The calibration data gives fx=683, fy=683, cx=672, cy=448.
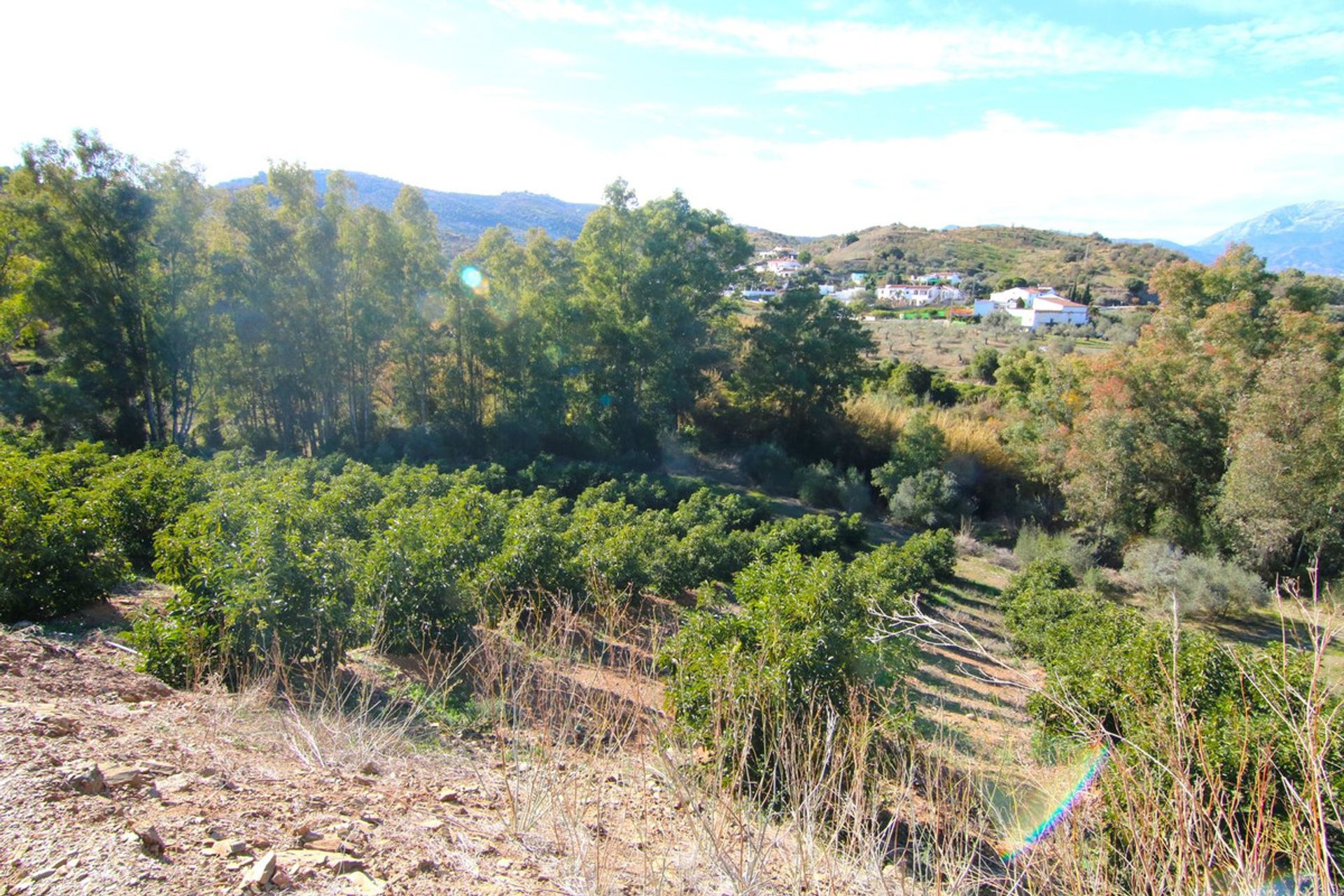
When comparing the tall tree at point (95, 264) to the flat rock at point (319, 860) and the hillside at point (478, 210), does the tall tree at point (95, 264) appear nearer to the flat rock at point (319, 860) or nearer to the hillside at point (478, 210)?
the flat rock at point (319, 860)

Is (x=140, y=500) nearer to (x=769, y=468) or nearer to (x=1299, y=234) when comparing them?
(x=769, y=468)

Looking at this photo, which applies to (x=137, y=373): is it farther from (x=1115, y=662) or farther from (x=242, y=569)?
(x=1115, y=662)

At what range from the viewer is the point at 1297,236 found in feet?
313

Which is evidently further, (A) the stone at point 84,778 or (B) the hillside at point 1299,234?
(B) the hillside at point 1299,234

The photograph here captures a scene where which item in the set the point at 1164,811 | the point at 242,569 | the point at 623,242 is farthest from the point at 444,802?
the point at 623,242

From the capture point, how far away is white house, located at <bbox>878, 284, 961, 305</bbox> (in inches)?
2518

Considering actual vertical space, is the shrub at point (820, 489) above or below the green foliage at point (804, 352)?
below

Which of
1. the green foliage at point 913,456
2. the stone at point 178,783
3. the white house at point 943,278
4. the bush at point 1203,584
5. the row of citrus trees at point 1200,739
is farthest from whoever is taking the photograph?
the white house at point 943,278

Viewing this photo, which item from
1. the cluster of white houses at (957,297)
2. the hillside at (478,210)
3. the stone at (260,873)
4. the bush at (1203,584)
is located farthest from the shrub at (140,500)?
the hillside at (478,210)

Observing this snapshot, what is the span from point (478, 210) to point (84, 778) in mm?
78498

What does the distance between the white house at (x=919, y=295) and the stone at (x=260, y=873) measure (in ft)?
217

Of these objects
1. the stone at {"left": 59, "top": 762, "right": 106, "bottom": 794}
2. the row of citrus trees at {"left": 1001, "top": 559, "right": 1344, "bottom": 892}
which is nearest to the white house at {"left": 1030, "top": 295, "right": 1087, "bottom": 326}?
the row of citrus trees at {"left": 1001, "top": 559, "right": 1344, "bottom": 892}

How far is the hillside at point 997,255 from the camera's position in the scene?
64.8m

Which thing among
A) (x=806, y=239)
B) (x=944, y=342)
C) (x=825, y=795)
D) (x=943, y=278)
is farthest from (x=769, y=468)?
(x=806, y=239)
